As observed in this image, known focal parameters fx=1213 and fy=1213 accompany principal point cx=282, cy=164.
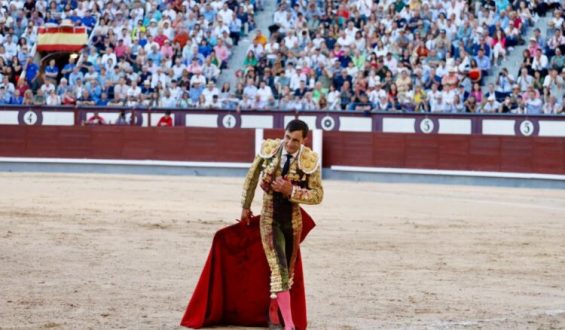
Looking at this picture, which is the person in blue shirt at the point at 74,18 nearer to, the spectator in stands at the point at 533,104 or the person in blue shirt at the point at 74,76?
the person in blue shirt at the point at 74,76

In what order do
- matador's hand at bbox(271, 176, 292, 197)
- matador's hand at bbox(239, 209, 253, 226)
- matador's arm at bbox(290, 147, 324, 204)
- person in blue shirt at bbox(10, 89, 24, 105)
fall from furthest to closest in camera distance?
person in blue shirt at bbox(10, 89, 24, 105) < matador's hand at bbox(239, 209, 253, 226) < matador's arm at bbox(290, 147, 324, 204) < matador's hand at bbox(271, 176, 292, 197)

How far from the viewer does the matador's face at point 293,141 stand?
6.06 metres

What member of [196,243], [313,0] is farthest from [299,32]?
[196,243]

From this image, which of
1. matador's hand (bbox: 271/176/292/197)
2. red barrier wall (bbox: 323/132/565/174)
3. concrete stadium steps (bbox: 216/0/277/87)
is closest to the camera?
matador's hand (bbox: 271/176/292/197)

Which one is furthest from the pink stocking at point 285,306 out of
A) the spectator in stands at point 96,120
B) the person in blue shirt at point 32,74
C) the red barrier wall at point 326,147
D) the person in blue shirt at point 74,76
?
the person in blue shirt at point 32,74

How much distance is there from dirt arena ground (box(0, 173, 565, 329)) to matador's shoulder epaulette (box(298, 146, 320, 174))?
889 millimetres

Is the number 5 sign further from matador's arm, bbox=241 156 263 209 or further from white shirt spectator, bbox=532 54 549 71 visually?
matador's arm, bbox=241 156 263 209

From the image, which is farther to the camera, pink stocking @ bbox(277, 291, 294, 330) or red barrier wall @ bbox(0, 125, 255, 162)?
red barrier wall @ bbox(0, 125, 255, 162)

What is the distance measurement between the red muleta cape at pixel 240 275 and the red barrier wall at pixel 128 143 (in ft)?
42.6

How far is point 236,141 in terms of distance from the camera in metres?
19.5

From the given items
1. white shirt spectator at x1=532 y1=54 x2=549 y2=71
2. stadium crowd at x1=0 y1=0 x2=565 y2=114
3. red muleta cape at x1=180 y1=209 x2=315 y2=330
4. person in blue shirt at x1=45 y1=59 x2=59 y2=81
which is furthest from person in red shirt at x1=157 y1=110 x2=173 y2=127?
red muleta cape at x1=180 y1=209 x2=315 y2=330

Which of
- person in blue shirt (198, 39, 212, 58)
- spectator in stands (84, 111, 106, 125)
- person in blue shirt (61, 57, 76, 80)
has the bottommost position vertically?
spectator in stands (84, 111, 106, 125)

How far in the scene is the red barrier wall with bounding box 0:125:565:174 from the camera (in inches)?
711

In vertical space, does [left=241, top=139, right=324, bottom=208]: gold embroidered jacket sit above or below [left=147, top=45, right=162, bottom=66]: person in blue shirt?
below
